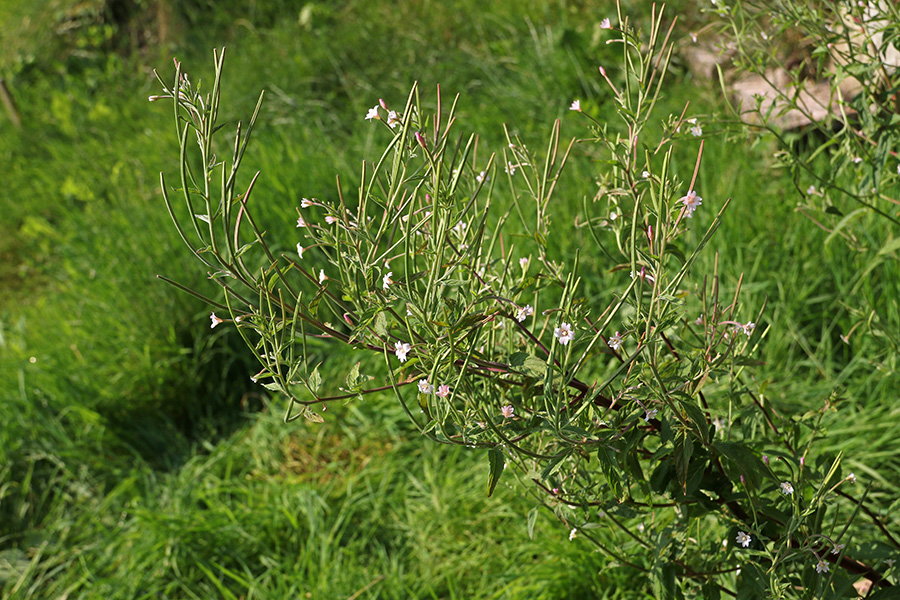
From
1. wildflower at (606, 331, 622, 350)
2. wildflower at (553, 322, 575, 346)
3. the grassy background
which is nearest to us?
wildflower at (553, 322, 575, 346)

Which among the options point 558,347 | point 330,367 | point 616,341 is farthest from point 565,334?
point 330,367

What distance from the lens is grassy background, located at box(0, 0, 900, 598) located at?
82.0 inches

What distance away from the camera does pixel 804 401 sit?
2.15m

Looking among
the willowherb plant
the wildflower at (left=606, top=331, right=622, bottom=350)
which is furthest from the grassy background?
the wildflower at (left=606, top=331, right=622, bottom=350)

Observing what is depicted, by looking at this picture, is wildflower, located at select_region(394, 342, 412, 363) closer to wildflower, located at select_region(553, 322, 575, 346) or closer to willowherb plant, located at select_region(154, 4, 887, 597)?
willowherb plant, located at select_region(154, 4, 887, 597)

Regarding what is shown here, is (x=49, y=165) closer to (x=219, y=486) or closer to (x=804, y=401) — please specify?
(x=219, y=486)

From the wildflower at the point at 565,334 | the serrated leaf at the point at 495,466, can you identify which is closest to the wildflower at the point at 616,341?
the wildflower at the point at 565,334

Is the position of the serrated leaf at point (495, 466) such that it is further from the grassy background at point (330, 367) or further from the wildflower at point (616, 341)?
the grassy background at point (330, 367)

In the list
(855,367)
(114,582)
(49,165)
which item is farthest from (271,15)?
(855,367)

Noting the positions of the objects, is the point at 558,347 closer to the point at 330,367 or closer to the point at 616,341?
the point at 616,341

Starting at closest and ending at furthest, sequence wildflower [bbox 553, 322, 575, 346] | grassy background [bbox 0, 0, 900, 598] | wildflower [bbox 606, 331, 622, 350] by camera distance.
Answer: wildflower [bbox 553, 322, 575, 346]
wildflower [bbox 606, 331, 622, 350]
grassy background [bbox 0, 0, 900, 598]

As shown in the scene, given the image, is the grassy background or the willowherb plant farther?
the grassy background

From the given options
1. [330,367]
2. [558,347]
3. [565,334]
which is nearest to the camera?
[565,334]

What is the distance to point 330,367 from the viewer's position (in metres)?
2.77
